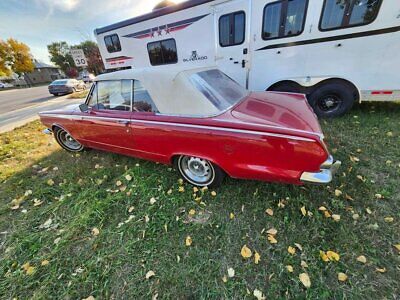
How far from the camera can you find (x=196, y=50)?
18.7 ft

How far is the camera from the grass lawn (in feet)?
5.54

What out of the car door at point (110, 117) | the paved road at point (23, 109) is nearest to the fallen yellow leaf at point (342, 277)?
the car door at point (110, 117)

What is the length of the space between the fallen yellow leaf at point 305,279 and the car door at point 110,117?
8.27 ft

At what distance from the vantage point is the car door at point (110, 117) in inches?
108

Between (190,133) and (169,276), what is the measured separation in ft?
4.75

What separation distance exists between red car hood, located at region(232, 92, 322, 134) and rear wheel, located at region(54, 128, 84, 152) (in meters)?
3.42

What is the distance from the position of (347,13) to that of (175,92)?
13.0 ft

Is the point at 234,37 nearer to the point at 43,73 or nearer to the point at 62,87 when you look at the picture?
the point at 62,87

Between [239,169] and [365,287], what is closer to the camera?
[365,287]

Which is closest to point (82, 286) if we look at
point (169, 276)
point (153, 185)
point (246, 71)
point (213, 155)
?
point (169, 276)

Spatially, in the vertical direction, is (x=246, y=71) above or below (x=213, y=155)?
above

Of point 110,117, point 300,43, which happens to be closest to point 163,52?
point 300,43

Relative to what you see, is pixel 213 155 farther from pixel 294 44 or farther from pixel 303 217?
pixel 294 44

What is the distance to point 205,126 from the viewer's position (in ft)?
7.00
